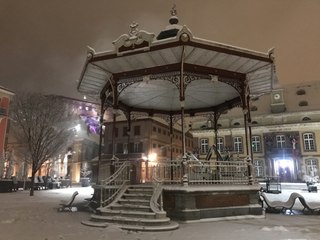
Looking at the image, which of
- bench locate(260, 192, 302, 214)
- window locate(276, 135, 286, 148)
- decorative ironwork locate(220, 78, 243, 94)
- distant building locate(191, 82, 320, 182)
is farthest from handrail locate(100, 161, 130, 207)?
window locate(276, 135, 286, 148)

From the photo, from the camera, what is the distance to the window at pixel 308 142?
131 ft

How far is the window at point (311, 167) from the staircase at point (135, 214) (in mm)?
36488

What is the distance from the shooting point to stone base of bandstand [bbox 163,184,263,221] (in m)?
9.59

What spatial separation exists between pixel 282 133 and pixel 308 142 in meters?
3.72

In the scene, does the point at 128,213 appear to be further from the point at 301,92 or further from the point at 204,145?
the point at 301,92

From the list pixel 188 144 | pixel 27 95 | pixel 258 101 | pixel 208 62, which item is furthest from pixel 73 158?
pixel 208 62

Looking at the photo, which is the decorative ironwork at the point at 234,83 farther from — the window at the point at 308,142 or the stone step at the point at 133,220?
the window at the point at 308,142

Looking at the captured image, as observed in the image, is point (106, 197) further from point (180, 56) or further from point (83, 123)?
point (83, 123)

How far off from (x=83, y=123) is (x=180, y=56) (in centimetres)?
4806

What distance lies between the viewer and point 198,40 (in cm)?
1014

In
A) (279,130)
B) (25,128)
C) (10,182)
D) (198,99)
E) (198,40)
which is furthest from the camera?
(279,130)

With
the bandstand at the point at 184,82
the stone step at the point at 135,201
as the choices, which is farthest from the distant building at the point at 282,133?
the stone step at the point at 135,201

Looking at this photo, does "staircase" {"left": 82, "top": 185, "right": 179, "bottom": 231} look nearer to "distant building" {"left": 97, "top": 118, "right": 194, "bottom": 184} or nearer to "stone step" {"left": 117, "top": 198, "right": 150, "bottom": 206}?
"stone step" {"left": 117, "top": 198, "right": 150, "bottom": 206}

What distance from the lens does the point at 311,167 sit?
3950 cm
